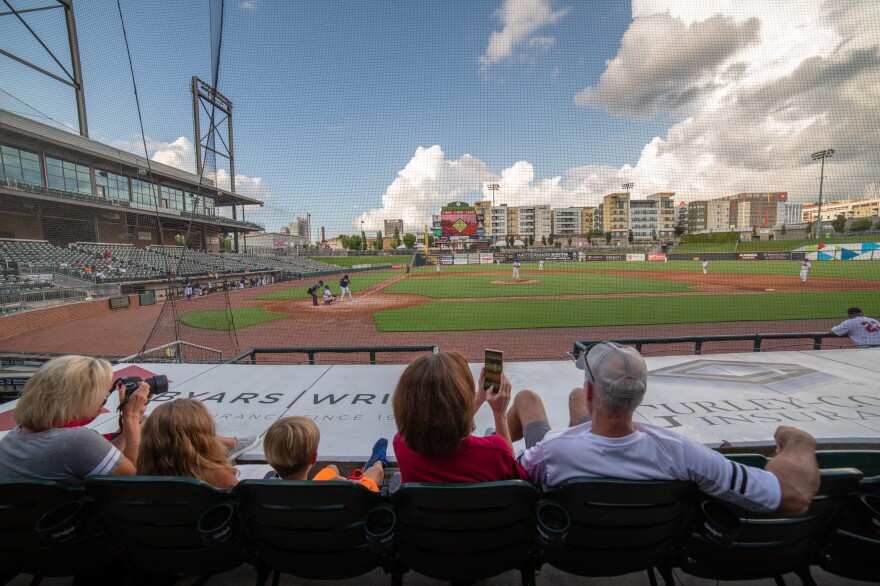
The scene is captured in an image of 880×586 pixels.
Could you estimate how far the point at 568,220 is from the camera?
9531 cm

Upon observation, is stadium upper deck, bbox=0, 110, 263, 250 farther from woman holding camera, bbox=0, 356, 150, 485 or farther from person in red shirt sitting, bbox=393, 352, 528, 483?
person in red shirt sitting, bbox=393, 352, 528, 483

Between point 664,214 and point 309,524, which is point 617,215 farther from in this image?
point 309,524

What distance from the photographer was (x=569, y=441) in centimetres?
159

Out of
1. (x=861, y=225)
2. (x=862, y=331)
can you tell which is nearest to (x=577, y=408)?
(x=862, y=331)

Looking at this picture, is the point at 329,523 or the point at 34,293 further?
the point at 34,293

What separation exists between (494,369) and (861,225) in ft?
194

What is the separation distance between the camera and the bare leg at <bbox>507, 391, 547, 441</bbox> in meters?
2.28

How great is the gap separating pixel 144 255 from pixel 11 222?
673 centimetres

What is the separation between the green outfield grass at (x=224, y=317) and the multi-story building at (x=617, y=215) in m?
59.5

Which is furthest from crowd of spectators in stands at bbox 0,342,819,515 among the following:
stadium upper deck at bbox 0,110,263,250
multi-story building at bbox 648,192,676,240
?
multi-story building at bbox 648,192,676,240

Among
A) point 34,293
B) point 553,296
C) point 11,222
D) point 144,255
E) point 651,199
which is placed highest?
point 651,199

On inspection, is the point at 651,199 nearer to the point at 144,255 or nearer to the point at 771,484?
the point at 144,255

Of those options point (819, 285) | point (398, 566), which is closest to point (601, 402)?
point (398, 566)

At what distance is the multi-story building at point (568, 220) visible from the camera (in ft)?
310
